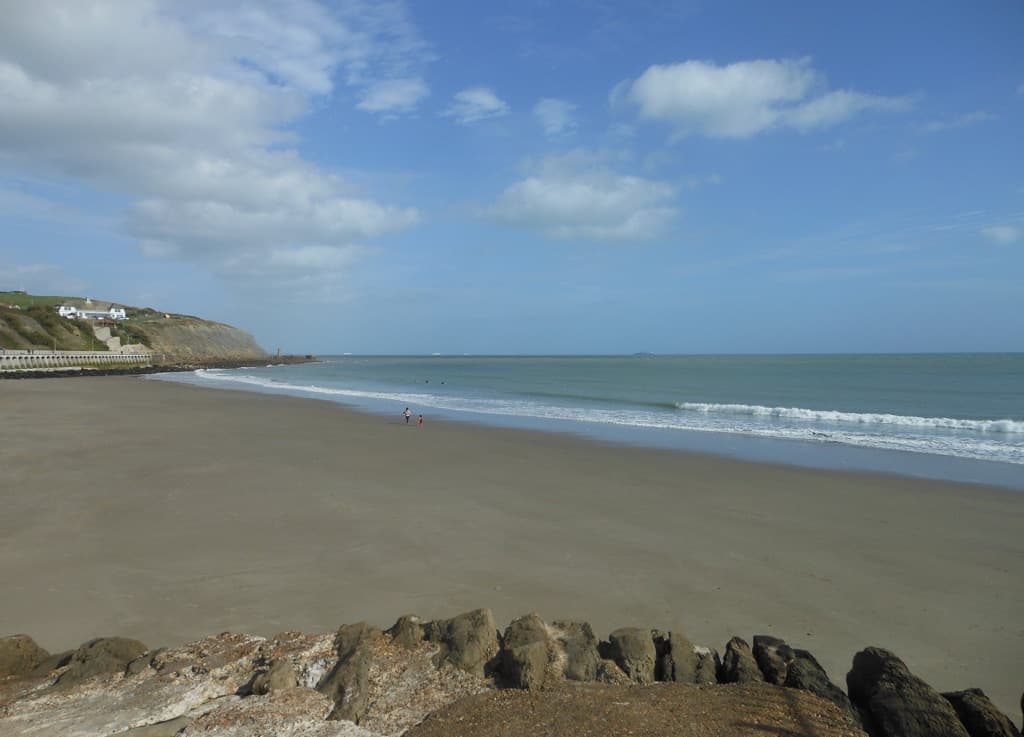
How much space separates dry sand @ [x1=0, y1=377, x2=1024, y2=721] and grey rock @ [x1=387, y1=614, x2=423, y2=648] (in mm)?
1606

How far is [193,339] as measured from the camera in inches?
5522

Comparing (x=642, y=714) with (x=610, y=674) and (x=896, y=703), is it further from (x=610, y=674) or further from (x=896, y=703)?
(x=896, y=703)

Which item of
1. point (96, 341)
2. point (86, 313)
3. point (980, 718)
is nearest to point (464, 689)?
point (980, 718)

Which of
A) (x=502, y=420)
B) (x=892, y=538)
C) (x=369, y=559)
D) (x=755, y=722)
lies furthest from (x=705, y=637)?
(x=502, y=420)

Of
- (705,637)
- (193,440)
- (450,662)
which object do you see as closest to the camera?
(450,662)

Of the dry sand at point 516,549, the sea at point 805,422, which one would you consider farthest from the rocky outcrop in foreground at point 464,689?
the sea at point 805,422

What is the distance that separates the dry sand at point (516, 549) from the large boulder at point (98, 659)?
0.97m

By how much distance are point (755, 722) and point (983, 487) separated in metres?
13.5

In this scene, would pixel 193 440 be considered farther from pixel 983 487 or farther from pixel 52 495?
pixel 983 487

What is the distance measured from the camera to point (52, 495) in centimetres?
1226

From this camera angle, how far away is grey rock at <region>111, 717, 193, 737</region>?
4156mm

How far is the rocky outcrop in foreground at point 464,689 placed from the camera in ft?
13.9

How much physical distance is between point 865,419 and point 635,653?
28.7m

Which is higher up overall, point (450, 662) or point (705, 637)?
point (450, 662)
